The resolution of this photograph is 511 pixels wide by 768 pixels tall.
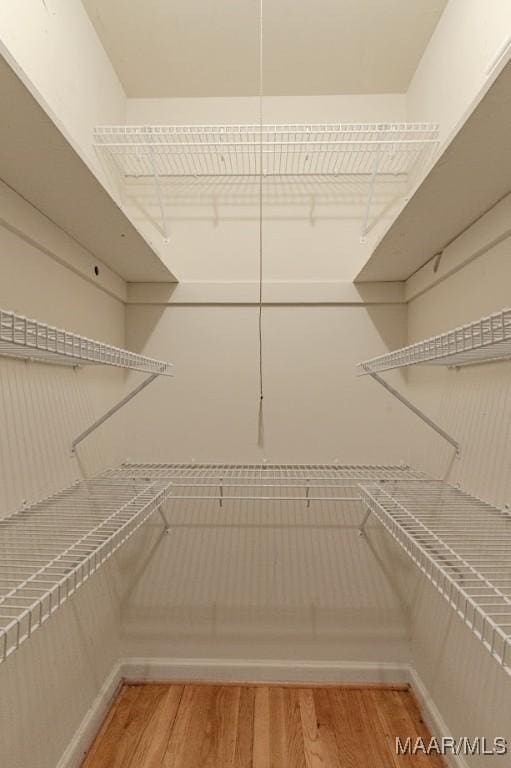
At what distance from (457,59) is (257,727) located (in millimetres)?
2125

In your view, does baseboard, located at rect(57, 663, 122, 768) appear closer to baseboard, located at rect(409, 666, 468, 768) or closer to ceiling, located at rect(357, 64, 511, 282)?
baseboard, located at rect(409, 666, 468, 768)

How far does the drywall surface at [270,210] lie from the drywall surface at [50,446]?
16.5 inches

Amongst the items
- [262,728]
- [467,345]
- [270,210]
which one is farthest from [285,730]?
[270,210]

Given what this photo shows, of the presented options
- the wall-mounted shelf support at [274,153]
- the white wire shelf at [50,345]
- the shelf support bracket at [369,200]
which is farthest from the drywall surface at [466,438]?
the white wire shelf at [50,345]

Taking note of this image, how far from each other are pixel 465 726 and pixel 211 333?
1453 mm

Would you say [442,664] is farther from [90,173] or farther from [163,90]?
[163,90]

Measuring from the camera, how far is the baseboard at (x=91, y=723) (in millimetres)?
1316

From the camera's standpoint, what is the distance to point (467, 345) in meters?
0.88

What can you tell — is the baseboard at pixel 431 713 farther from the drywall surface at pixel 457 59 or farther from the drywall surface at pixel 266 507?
the drywall surface at pixel 457 59

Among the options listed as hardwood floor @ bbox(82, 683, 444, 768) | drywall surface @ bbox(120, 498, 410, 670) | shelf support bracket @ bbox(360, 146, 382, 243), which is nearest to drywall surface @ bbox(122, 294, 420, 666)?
drywall surface @ bbox(120, 498, 410, 670)

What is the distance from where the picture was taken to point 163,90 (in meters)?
1.84

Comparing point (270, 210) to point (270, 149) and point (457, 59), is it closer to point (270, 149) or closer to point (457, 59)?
point (270, 149)

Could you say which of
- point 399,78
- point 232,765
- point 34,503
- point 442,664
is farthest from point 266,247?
point 232,765

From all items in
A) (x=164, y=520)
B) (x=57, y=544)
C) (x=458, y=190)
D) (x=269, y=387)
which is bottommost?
(x=164, y=520)
